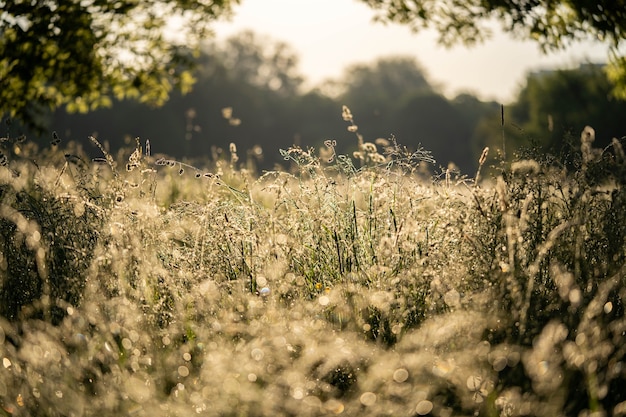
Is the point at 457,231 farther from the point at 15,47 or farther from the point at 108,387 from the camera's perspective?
the point at 15,47

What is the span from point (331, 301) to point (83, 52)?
16.2 ft

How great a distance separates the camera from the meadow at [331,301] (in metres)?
2.10

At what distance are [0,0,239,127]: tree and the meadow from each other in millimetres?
2500

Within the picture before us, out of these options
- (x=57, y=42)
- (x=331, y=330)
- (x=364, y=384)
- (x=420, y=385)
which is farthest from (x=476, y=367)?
(x=57, y=42)

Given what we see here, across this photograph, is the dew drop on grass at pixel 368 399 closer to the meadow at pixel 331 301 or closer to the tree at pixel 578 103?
the meadow at pixel 331 301

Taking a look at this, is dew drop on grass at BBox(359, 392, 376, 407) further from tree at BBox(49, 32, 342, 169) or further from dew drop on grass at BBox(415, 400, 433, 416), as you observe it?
tree at BBox(49, 32, 342, 169)

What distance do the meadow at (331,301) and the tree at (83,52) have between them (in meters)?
2.50

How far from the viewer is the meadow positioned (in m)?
2.10

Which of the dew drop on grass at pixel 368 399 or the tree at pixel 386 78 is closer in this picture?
the dew drop on grass at pixel 368 399

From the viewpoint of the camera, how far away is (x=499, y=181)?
9.50ft

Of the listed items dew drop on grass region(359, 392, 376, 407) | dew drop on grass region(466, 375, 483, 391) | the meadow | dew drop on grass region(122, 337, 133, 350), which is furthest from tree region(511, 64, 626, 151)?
dew drop on grass region(359, 392, 376, 407)

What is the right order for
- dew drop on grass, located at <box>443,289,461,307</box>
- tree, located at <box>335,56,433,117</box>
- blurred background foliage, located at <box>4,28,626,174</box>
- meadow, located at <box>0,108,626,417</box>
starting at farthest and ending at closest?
1. tree, located at <box>335,56,433,117</box>
2. blurred background foliage, located at <box>4,28,626,174</box>
3. dew drop on grass, located at <box>443,289,461,307</box>
4. meadow, located at <box>0,108,626,417</box>

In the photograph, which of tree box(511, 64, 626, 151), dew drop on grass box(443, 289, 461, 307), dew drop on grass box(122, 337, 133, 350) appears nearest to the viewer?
dew drop on grass box(122, 337, 133, 350)

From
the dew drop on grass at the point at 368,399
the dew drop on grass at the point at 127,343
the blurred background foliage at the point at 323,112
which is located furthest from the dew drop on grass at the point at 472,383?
the blurred background foliage at the point at 323,112
